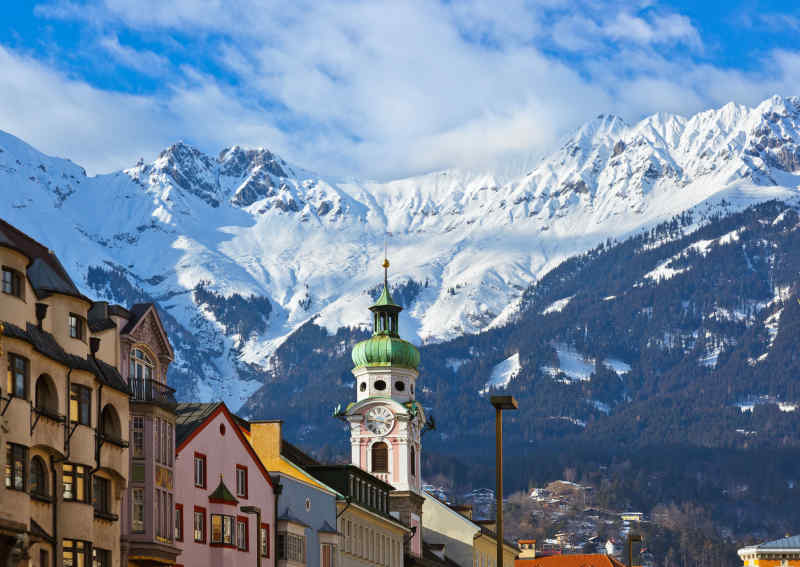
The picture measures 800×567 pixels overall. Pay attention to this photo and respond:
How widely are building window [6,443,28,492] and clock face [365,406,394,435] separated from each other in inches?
4202

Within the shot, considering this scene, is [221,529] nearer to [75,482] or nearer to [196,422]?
[196,422]

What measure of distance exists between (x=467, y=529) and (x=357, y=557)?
49624 millimetres

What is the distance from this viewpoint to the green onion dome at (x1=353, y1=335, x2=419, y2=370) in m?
174

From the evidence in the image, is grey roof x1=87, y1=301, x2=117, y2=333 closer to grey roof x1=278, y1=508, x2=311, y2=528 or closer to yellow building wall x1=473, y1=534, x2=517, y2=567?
grey roof x1=278, y1=508, x2=311, y2=528

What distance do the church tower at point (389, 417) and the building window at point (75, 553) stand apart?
90025 millimetres

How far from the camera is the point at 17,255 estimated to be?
65625 millimetres

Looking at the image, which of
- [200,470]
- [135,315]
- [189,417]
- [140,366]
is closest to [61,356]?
[135,315]

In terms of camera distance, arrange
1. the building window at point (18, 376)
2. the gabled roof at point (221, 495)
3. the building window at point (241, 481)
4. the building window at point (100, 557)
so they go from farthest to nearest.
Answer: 1. the building window at point (241, 481)
2. the gabled roof at point (221, 495)
3. the building window at point (100, 557)
4. the building window at point (18, 376)

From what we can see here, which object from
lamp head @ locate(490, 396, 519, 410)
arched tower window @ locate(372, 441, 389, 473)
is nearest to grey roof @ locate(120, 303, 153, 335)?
lamp head @ locate(490, 396, 519, 410)

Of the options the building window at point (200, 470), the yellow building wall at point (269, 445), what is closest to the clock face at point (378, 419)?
the yellow building wall at point (269, 445)

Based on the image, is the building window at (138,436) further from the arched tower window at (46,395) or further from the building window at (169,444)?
the arched tower window at (46,395)

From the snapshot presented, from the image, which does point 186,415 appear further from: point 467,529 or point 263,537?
point 467,529

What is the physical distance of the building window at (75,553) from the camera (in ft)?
228

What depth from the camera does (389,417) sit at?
170m
